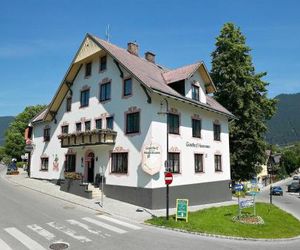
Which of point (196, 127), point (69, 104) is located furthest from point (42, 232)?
point (69, 104)

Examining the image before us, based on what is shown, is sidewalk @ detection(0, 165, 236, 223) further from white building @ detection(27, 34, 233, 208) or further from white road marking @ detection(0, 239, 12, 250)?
white road marking @ detection(0, 239, 12, 250)

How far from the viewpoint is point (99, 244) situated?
1326 centimetres

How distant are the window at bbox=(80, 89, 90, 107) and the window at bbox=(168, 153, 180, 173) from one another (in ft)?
32.9

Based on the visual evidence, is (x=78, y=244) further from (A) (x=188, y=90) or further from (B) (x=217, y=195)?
(B) (x=217, y=195)

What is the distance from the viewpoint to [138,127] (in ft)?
81.0

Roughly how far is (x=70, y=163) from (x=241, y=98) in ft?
67.4

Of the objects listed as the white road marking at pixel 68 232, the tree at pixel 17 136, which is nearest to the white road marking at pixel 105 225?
the white road marking at pixel 68 232

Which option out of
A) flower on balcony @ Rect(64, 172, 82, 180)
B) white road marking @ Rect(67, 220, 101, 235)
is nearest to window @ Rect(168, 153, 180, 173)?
flower on balcony @ Rect(64, 172, 82, 180)

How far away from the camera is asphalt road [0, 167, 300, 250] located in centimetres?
1327

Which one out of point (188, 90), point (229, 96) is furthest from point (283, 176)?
point (188, 90)

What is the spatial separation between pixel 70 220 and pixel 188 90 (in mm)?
14900

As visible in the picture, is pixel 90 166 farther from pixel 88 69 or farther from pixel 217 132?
pixel 217 132

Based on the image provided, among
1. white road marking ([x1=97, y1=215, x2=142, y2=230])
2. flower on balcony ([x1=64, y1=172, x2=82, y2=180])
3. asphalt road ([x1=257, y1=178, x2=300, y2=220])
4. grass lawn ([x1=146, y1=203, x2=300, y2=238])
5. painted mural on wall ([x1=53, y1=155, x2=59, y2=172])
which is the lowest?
asphalt road ([x1=257, y1=178, x2=300, y2=220])

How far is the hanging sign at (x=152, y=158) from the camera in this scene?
22984mm
